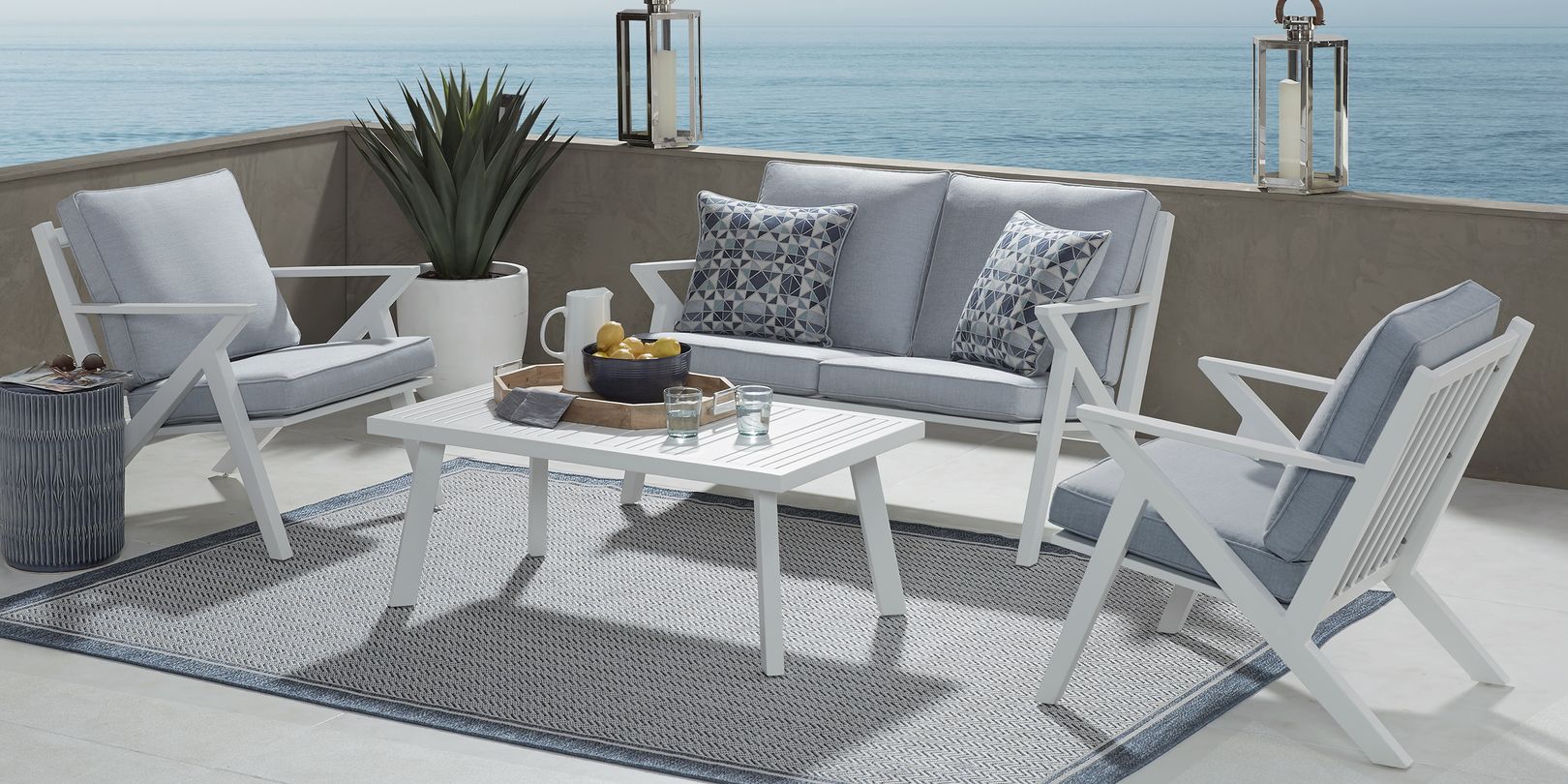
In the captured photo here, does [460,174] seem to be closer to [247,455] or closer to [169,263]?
[169,263]

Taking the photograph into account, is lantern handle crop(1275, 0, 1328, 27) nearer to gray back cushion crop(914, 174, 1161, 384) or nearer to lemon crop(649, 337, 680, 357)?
gray back cushion crop(914, 174, 1161, 384)

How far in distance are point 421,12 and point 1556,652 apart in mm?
32607

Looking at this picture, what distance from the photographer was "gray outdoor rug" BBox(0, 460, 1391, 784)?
9.69 feet

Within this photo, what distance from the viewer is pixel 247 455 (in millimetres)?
3975

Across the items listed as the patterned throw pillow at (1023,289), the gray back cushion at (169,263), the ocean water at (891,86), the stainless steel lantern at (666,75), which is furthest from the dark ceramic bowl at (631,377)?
the ocean water at (891,86)

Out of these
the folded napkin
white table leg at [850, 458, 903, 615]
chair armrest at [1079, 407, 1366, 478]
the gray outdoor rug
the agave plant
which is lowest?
the gray outdoor rug

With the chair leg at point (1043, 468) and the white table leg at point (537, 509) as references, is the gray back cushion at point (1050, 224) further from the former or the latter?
the white table leg at point (537, 509)

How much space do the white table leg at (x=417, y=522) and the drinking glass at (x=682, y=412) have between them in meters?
0.56

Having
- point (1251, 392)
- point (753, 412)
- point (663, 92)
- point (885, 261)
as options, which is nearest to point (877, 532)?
point (753, 412)

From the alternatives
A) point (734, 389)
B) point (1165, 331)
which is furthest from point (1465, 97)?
point (734, 389)

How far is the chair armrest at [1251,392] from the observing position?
11.3ft

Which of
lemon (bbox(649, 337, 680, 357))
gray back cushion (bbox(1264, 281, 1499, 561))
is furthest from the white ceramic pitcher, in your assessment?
gray back cushion (bbox(1264, 281, 1499, 561))

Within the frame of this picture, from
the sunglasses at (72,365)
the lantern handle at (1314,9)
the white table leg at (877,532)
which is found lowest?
the white table leg at (877,532)

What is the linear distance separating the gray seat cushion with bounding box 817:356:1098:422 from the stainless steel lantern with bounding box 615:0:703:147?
1.83 meters
